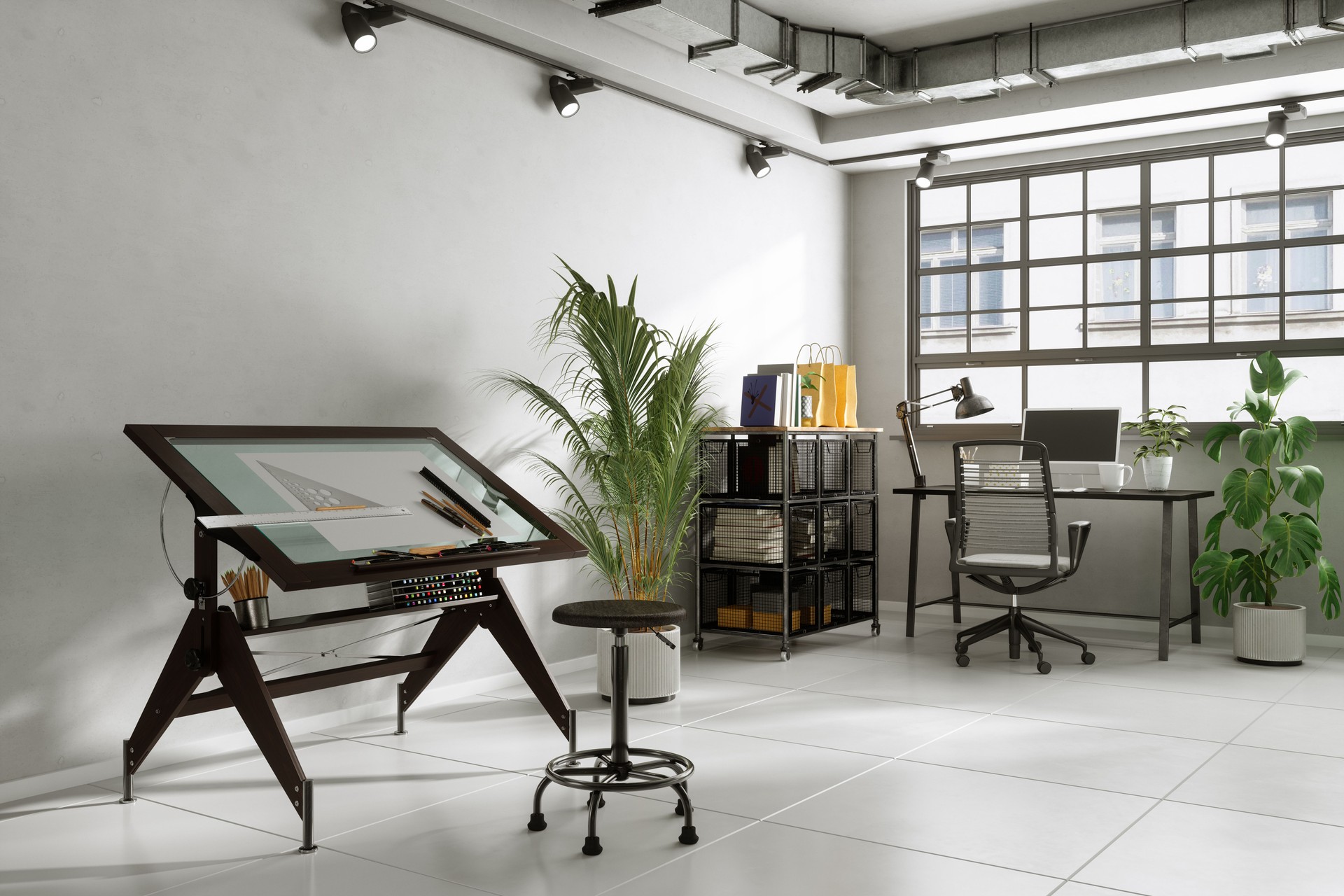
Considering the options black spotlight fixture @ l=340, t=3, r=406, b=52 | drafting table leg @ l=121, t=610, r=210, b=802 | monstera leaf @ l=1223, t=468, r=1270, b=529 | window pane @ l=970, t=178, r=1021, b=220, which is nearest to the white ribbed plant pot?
monstera leaf @ l=1223, t=468, r=1270, b=529

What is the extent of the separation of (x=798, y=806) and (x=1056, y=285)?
4.49 meters

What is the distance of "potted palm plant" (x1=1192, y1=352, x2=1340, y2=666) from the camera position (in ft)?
17.4

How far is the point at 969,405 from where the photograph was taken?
19.4 ft

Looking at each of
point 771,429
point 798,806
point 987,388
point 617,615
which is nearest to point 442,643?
point 617,615

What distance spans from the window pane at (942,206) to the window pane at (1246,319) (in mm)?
1639

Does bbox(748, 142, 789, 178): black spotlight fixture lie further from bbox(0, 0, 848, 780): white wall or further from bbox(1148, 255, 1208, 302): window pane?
bbox(1148, 255, 1208, 302): window pane

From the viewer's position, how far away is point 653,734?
4098 mm

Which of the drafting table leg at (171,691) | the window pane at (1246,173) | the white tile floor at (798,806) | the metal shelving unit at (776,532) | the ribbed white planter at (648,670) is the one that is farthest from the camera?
the window pane at (1246,173)

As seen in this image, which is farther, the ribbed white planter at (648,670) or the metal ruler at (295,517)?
the ribbed white planter at (648,670)

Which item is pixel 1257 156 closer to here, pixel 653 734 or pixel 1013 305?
pixel 1013 305

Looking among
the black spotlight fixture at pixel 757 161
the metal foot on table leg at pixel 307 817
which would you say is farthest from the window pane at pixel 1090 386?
the metal foot on table leg at pixel 307 817

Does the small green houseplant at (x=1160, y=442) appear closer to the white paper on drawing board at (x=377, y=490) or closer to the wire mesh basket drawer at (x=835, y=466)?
the wire mesh basket drawer at (x=835, y=466)

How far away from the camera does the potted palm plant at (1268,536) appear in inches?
209

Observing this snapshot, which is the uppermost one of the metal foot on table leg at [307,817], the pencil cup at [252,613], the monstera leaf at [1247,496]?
the monstera leaf at [1247,496]
